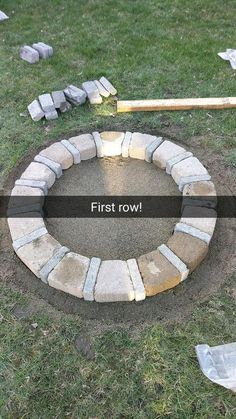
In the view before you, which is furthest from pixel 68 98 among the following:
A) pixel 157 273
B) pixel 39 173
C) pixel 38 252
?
pixel 157 273

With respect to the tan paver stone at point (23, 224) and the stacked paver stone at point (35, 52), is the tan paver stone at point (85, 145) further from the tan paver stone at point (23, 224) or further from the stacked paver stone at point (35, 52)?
the stacked paver stone at point (35, 52)

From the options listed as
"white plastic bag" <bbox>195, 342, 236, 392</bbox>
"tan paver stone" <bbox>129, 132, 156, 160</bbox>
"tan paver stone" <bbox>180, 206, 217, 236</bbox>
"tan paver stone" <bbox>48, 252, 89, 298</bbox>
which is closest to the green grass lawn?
"white plastic bag" <bbox>195, 342, 236, 392</bbox>

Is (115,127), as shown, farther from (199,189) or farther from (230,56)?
(230,56)

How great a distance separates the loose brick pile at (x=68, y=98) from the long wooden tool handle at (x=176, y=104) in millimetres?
339

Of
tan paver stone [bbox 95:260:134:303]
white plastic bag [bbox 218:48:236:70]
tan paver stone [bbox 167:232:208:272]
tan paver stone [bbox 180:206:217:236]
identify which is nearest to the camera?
tan paver stone [bbox 95:260:134:303]

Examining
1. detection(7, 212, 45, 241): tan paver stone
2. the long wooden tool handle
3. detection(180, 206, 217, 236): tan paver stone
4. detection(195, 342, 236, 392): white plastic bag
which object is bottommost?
detection(195, 342, 236, 392): white plastic bag

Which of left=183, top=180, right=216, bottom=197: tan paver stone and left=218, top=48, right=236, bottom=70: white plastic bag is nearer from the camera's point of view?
left=183, top=180, right=216, bottom=197: tan paver stone

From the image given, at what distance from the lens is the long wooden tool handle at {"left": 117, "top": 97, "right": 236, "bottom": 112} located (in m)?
5.26

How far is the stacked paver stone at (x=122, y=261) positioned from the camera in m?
3.46

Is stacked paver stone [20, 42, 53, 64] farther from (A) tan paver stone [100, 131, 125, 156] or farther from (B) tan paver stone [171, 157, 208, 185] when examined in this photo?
(B) tan paver stone [171, 157, 208, 185]

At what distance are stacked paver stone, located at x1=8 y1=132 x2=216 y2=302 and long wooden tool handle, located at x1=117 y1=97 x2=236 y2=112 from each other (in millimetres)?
813

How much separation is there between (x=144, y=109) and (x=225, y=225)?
1996mm

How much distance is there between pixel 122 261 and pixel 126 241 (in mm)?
387

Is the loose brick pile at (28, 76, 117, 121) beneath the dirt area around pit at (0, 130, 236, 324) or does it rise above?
above
